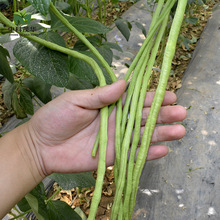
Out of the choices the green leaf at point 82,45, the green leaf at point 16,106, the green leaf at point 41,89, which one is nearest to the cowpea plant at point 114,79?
the green leaf at point 82,45

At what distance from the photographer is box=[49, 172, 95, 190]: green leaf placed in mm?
743

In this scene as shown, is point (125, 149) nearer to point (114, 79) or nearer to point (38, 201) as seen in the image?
point (114, 79)

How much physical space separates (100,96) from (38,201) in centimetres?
33

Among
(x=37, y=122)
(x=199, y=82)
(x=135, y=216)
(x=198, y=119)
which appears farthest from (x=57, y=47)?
(x=199, y=82)

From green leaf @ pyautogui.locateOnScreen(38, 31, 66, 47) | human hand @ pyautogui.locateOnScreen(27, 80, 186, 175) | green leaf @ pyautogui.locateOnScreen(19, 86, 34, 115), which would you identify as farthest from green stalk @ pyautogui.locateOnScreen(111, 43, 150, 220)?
green leaf @ pyautogui.locateOnScreen(19, 86, 34, 115)

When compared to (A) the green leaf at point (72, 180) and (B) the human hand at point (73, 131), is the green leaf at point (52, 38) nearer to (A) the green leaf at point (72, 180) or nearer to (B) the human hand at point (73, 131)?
(B) the human hand at point (73, 131)

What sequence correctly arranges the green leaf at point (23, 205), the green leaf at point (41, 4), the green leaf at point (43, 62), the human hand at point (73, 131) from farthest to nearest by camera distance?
the green leaf at point (23, 205) < the human hand at point (73, 131) < the green leaf at point (43, 62) < the green leaf at point (41, 4)

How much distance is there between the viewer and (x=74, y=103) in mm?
708

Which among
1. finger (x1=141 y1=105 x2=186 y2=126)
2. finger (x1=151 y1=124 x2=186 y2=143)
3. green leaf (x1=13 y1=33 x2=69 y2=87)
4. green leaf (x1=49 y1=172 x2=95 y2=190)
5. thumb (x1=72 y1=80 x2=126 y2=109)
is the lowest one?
green leaf (x1=49 y1=172 x2=95 y2=190)

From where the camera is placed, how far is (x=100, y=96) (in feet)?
2.10

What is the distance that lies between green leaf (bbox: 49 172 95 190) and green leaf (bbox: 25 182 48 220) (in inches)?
2.2

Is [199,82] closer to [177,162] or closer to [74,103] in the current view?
[177,162]

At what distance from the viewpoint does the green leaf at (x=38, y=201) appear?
1.97 feet

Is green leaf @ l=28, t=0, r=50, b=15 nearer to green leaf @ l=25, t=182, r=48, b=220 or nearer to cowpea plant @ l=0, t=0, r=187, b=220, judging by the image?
cowpea plant @ l=0, t=0, r=187, b=220
